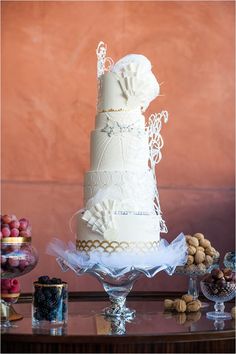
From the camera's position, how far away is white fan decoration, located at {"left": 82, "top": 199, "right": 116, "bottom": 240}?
2.12 m

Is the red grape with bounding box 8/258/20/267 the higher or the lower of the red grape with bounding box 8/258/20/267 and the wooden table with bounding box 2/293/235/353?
the higher

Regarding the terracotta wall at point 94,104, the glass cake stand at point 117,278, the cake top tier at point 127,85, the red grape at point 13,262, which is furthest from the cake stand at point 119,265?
the terracotta wall at point 94,104

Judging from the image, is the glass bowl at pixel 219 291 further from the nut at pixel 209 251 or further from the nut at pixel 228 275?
the nut at pixel 209 251

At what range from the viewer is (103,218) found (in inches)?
83.5

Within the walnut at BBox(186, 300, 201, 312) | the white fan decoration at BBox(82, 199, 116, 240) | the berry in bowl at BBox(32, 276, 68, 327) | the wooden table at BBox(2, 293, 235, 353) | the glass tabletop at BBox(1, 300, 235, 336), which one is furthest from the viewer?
the walnut at BBox(186, 300, 201, 312)

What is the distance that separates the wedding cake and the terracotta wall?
4.11 ft

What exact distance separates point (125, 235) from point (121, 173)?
0.22 metres

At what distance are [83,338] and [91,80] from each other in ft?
6.95

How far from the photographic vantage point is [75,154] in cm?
352

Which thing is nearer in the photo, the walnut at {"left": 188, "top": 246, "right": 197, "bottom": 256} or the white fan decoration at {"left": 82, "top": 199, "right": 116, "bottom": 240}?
the white fan decoration at {"left": 82, "top": 199, "right": 116, "bottom": 240}

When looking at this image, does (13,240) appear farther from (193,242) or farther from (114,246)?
(193,242)

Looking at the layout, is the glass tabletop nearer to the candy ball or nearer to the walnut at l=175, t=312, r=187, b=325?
the walnut at l=175, t=312, r=187, b=325

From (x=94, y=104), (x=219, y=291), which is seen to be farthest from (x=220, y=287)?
(x=94, y=104)

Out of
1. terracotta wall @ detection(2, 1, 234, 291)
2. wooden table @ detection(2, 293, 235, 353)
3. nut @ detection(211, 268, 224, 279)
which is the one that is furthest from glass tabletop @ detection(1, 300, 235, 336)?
terracotta wall @ detection(2, 1, 234, 291)
